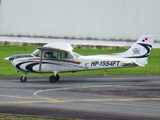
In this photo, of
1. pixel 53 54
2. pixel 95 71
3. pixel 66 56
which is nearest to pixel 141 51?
pixel 66 56

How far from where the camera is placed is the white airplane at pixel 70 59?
1288 inches

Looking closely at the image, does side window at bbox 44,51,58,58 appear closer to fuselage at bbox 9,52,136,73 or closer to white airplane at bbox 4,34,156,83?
white airplane at bbox 4,34,156,83

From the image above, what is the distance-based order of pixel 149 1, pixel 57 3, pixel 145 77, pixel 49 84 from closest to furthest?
1. pixel 49 84
2. pixel 145 77
3. pixel 149 1
4. pixel 57 3

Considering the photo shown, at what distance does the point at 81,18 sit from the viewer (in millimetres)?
52406

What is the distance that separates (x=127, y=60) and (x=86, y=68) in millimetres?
2130

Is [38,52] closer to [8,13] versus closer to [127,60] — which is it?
[127,60]

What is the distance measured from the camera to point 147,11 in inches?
1924

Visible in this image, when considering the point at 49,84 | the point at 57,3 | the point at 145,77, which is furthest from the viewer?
the point at 57,3

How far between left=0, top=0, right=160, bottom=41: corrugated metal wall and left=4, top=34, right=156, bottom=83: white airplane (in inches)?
630

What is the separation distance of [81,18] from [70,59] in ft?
63.4

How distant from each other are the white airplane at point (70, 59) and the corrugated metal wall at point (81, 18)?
52.5 feet

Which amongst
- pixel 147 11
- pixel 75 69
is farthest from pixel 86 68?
pixel 147 11

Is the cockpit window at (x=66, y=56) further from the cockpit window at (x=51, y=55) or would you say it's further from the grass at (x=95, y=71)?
the grass at (x=95, y=71)

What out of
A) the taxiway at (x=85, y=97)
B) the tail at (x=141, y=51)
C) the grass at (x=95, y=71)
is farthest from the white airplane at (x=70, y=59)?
the grass at (x=95, y=71)
